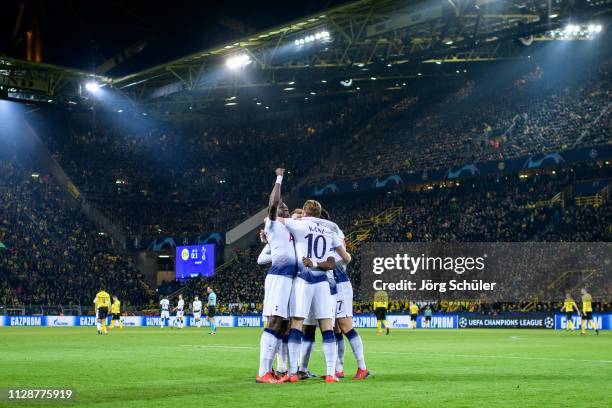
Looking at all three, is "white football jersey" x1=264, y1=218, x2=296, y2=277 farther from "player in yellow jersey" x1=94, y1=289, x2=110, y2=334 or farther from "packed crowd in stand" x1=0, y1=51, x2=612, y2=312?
"packed crowd in stand" x1=0, y1=51, x2=612, y2=312

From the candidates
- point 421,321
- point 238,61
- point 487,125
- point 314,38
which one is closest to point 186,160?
point 238,61

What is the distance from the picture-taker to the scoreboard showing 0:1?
204ft

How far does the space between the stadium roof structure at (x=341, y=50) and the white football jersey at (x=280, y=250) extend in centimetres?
3354

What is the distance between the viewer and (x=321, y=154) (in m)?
75.3

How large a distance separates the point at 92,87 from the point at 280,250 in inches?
2025

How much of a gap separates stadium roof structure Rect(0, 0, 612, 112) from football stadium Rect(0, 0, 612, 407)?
0.63ft

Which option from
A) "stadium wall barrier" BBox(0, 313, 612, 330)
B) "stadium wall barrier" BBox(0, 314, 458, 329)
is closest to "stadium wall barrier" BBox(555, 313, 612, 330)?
"stadium wall barrier" BBox(0, 313, 612, 330)

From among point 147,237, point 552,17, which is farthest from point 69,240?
point 552,17

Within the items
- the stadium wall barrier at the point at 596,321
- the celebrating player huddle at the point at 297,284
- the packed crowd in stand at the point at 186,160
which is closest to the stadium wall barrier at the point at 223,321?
the stadium wall barrier at the point at 596,321

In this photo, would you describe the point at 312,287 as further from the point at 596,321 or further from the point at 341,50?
the point at 341,50

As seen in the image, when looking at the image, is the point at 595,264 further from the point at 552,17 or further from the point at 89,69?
the point at 89,69

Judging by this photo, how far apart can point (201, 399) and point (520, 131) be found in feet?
172

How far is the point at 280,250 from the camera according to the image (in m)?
13.2

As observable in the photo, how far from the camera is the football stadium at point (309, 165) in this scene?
4678 centimetres
